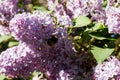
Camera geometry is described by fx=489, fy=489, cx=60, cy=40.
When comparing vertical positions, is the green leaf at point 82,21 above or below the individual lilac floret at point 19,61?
above

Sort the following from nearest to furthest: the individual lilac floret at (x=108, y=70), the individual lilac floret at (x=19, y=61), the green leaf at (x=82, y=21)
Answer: the individual lilac floret at (x=108, y=70)
the individual lilac floret at (x=19, y=61)
the green leaf at (x=82, y=21)

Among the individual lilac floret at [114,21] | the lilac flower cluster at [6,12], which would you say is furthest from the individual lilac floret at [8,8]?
the individual lilac floret at [114,21]

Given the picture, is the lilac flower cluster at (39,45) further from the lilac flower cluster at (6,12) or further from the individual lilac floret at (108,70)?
the lilac flower cluster at (6,12)

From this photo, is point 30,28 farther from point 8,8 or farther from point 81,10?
point 8,8

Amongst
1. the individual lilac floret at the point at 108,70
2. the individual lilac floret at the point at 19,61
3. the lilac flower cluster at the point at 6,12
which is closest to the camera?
the individual lilac floret at the point at 108,70

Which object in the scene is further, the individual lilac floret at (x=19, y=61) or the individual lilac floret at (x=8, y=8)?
the individual lilac floret at (x=8, y=8)

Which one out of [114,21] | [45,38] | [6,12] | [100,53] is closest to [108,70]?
[100,53]

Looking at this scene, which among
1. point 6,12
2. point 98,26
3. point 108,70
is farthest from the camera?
point 6,12
